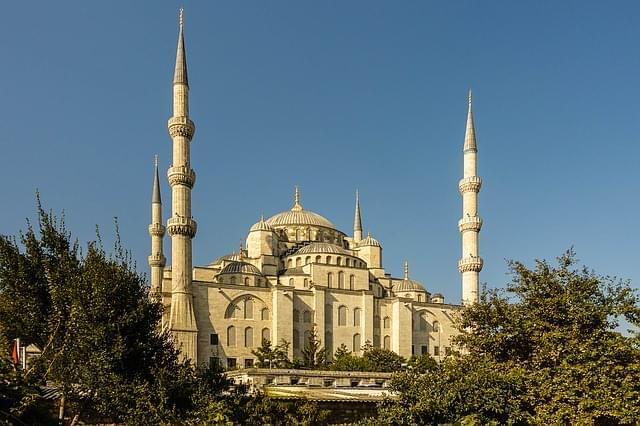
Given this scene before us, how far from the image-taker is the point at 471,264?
36.3 m

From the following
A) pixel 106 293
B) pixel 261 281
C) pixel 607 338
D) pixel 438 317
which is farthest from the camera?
pixel 438 317

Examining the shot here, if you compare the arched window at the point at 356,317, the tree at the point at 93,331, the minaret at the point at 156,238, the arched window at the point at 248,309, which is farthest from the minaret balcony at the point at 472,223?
the tree at the point at 93,331

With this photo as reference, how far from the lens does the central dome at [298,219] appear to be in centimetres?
5309

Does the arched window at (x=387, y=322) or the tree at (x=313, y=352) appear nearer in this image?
the tree at (x=313, y=352)

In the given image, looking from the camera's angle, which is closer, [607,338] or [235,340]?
[607,338]

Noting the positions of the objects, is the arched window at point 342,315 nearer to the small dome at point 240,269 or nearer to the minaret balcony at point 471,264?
the small dome at point 240,269

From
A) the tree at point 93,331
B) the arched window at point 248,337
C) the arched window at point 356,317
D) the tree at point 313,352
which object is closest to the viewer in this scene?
the tree at point 93,331

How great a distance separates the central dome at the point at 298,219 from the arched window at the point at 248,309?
13.6 m

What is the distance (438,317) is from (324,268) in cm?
922

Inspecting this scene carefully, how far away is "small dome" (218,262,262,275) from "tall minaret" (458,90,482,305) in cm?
1349

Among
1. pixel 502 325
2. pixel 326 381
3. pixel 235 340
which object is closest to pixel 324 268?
pixel 235 340

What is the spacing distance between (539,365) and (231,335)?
86.0 feet

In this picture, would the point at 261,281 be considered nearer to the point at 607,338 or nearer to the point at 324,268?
the point at 324,268

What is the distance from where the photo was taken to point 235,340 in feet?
127
